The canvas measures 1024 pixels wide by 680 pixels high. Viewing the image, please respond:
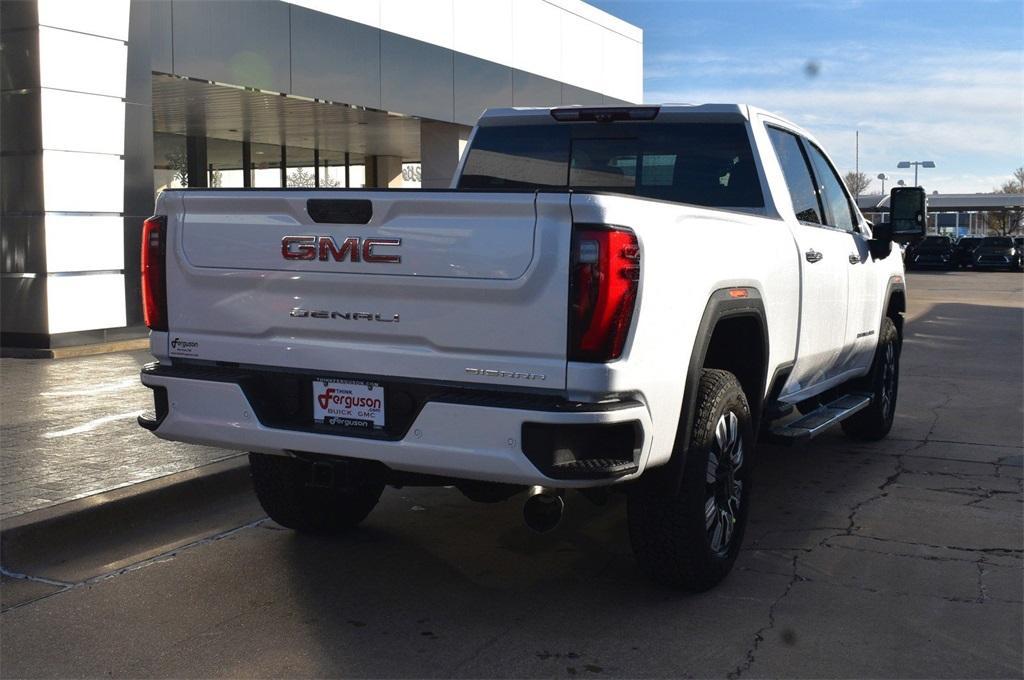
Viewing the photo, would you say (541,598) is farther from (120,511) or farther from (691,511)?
(120,511)

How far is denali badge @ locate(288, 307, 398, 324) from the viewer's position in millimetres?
4250

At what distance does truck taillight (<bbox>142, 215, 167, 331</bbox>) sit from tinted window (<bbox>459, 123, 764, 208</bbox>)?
6.68 ft

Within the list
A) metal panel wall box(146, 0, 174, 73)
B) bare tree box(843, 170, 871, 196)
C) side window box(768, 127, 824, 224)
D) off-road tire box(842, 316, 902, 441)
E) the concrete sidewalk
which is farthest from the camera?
bare tree box(843, 170, 871, 196)

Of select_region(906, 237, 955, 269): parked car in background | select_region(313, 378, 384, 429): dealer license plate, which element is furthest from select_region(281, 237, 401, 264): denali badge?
select_region(906, 237, 955, 269): parked car in background

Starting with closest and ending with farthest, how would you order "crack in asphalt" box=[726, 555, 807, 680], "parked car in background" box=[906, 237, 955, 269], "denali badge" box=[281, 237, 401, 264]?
"crack in asphalt" box=[726, 555, 807, 680], "denali badge" box=[281, 237, 401, 264], "parked car in background" box=[906, 237, 955, 269]

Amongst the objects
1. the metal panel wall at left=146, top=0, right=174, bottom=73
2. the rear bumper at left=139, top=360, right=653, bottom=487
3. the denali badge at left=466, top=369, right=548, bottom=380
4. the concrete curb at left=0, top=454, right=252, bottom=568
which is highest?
the metal panel wall at left=146, top=0, right=174, bottom=73

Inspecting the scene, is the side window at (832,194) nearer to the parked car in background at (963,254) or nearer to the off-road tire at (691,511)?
the off-road tire at (691,511)

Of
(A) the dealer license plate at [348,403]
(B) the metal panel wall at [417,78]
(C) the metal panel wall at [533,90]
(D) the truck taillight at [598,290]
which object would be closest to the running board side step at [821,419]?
(D) the truck taillight at [598,290]

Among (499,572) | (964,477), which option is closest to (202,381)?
(499,572)

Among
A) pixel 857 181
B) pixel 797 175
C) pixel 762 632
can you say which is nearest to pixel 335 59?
pixel 797 175

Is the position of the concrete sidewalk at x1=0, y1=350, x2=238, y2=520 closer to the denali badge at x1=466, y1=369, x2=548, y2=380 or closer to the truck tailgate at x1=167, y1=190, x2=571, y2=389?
the truck tailgate at x1=167, y1=190, x2=571, y2=389

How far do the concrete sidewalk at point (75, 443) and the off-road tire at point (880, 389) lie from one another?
435cm

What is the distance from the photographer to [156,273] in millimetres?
4812

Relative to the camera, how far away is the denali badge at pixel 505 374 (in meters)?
3.99
